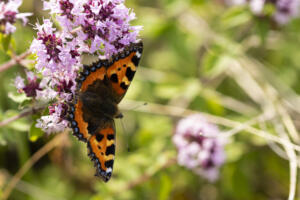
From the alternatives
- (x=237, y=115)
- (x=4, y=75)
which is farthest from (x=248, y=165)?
(x=4, y=75)

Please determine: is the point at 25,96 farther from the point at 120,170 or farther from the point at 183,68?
the point at 183,68

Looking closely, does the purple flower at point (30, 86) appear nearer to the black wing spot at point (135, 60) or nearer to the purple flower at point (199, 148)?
the black wing spot at point (135, 60)

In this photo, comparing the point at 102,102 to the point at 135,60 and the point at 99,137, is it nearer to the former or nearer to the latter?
the point at 99,137

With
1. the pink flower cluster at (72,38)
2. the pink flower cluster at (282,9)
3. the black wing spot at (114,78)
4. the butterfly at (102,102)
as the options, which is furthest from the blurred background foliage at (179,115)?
the pink flower cluster at (72,38)

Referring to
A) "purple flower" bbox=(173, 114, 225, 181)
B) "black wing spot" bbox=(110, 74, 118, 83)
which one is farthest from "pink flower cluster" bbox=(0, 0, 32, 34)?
"purple flower" bbox=(173, 114, 225, 181)

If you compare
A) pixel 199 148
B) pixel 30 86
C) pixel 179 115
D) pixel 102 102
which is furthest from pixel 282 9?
pixel 30 86

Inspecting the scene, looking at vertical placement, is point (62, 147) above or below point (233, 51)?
below

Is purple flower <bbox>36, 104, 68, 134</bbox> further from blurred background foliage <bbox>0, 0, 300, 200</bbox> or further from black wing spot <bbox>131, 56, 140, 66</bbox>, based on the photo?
blurred background foliage <bbox>0, 0, 300, 200</bbox>
